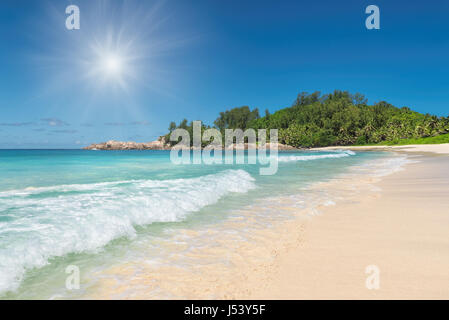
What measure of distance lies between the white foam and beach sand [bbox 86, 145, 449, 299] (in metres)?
1.49

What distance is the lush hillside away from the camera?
10469cm

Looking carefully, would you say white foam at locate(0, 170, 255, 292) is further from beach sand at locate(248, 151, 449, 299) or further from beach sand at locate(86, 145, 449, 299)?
beach sand at locate(248, 151, 449, 299)

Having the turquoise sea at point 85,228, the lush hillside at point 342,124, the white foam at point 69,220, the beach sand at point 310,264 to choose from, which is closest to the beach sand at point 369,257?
the beach sand at point 310,264

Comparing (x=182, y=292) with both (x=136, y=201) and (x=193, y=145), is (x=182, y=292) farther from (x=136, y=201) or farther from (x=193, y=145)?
(x=193, y=145)

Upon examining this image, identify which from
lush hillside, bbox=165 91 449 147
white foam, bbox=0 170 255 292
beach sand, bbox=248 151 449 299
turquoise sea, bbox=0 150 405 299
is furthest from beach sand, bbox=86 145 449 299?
lush hillside, bbox=165 91 449 147

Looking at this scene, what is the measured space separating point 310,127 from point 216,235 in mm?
149299

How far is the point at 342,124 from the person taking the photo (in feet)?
446

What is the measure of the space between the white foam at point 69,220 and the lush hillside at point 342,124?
108299mm

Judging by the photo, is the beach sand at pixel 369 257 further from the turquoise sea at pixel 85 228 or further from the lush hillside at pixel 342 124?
the lush hillside at pixel 342 124

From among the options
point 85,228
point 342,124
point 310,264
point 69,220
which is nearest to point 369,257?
point 310,264

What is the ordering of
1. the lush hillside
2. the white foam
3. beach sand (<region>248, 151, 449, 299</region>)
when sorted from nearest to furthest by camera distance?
beach sand (<region>248, 151, 449, 299</region>), the white foam, the lush hillside

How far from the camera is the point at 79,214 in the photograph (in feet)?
22.8

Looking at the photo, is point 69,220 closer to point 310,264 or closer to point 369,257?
point 310,264
